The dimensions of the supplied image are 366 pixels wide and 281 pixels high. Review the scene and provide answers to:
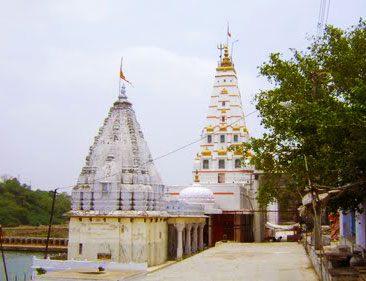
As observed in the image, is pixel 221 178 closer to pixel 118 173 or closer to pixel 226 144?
pixel 226 144

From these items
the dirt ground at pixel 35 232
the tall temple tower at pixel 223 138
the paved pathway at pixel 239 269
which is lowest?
the dirt ground at pixel 35 232

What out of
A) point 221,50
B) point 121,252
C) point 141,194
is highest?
point 221,50

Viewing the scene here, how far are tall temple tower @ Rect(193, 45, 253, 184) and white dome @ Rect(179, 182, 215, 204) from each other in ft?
29.2

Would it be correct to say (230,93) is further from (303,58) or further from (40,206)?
(40,206)

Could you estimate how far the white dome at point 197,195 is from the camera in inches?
1416

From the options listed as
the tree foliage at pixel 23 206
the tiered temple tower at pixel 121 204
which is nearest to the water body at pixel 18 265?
the tiered temple tower at pixel 121 204

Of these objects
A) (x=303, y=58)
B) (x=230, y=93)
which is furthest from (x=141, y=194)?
(x=230, y=93)

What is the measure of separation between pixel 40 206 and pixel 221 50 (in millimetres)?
42773

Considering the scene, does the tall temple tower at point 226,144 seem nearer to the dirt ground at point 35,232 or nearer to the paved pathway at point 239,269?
the paved pathway at point 239,269

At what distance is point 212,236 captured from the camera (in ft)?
127

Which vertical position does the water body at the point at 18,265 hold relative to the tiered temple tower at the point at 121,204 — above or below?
below

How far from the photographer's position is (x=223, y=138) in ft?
151

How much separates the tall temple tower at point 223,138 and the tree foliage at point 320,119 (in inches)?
990

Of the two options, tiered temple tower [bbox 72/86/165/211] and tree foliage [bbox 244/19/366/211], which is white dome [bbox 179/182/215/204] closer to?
tiered temple tower [bbox 72/86/165/211]
